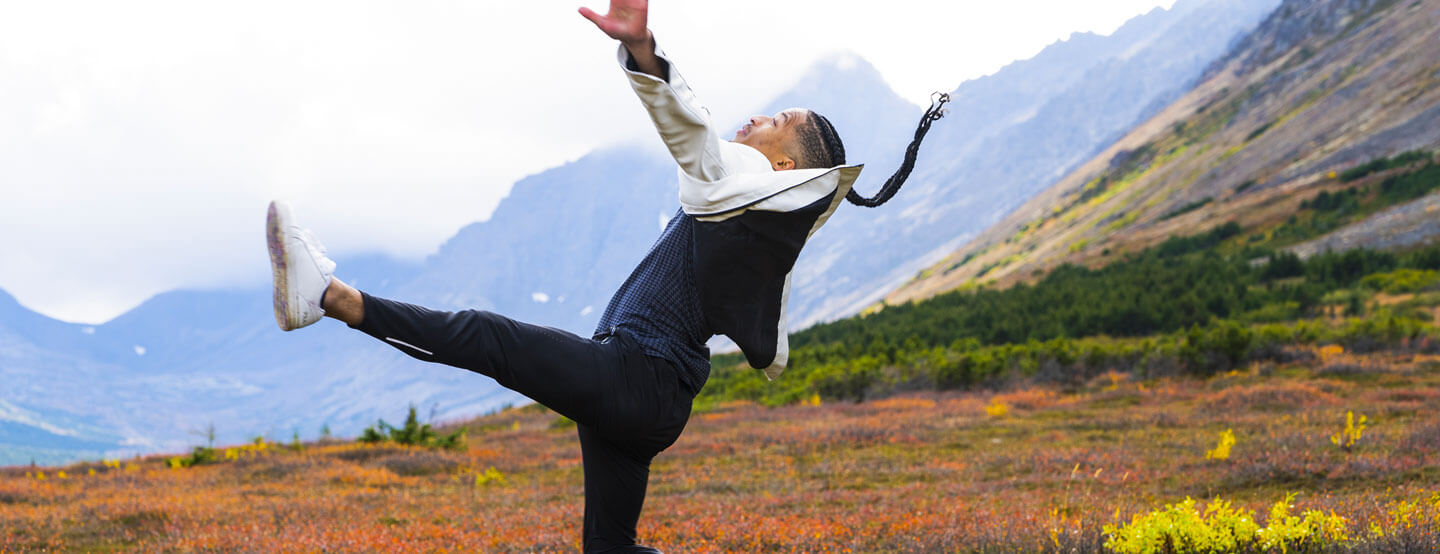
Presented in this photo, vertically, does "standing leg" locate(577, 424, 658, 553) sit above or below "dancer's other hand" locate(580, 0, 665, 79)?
below

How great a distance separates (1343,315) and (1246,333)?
306 inches

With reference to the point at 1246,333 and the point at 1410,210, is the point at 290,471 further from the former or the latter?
the point at 1410,210

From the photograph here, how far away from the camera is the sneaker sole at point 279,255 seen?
2648 mm

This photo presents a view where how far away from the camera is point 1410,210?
34.1m

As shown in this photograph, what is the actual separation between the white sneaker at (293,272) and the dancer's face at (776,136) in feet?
5.24

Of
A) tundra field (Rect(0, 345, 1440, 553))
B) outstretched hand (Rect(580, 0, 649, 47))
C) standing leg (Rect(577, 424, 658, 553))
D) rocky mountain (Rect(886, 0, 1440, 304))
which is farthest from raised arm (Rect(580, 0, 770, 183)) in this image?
rocky mountain (Rect(886, 0, 1440, 304))

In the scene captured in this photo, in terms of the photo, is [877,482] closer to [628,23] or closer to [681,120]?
[681,120]

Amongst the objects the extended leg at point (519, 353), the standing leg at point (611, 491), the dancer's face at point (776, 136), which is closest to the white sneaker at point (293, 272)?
the extended leg at point (519, 353)

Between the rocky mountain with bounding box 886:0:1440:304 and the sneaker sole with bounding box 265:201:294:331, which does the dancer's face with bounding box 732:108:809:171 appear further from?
the rocky mountain with bounding box 886:0:1440:304

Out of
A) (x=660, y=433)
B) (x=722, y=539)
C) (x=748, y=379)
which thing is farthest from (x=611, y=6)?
(x=748, y=379)

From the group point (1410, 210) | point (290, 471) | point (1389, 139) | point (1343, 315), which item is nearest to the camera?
point (290, 471)

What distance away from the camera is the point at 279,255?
8.73 ft

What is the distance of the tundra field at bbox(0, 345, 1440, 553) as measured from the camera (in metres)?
5.94

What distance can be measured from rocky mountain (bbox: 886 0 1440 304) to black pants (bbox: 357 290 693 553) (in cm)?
3740
